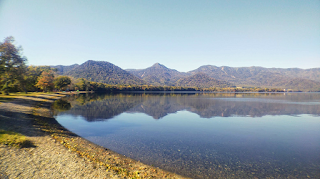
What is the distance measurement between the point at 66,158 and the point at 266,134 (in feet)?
84.3

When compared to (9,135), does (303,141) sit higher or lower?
lower

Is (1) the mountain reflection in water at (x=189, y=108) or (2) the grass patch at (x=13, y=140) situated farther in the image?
(1) the mountain reflection in water at (x=189, y=108)

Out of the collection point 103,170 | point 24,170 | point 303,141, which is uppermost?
point 24,170

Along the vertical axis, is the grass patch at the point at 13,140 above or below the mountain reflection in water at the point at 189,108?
above

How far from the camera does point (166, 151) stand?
15.2 meters

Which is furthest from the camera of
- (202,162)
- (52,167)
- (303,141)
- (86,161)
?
(303,141)

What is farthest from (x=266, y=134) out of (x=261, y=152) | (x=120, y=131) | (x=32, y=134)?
(x=32, y=134)

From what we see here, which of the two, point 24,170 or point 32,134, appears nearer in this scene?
point 24,170

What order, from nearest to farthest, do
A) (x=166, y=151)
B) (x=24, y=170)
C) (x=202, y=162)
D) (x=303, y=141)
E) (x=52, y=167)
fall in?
1. (x=24, y=170)
2. (x=52, y=167)
3. (x=202, y=162)
4. (x=166, y=151)
5. (x=303, y=141)

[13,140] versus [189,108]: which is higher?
[13,140]

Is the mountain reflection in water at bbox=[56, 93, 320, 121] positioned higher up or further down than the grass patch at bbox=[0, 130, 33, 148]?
further down

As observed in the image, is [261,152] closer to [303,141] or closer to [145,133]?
[303,141]

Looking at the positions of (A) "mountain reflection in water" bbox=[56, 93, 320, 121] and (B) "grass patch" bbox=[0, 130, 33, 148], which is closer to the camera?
(B) "grass patch" bbox=[0, 130, 33, 148]

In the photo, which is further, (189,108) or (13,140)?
(189,108)
